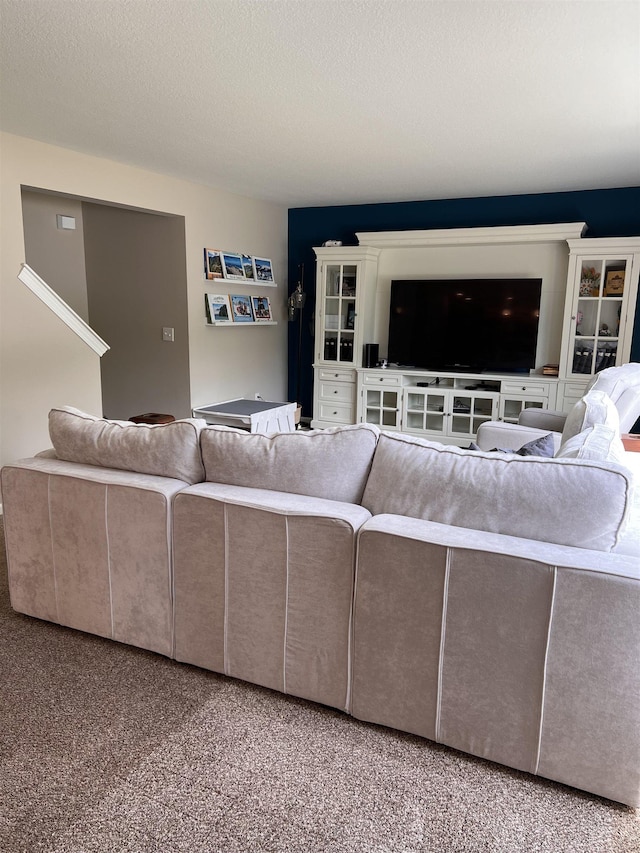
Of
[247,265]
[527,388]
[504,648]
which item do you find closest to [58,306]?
[247,265]

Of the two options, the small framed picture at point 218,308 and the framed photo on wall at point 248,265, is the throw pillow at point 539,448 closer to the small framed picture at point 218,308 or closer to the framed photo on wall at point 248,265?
the small framed picture at point 218,308

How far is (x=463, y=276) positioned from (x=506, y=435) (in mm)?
2854

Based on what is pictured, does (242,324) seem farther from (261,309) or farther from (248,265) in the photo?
(248,265)

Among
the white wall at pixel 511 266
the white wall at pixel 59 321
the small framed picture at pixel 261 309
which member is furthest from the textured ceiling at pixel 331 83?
the small framed picture at pixel 261 309

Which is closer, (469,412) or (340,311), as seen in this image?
(469,412)

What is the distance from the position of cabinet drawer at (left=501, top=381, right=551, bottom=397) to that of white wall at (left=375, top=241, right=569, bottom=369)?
471 millimetres

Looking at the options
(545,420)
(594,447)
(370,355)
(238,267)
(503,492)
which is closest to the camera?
(503,492)

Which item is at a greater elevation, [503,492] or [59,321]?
[59,321]

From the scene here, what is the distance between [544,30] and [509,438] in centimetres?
220

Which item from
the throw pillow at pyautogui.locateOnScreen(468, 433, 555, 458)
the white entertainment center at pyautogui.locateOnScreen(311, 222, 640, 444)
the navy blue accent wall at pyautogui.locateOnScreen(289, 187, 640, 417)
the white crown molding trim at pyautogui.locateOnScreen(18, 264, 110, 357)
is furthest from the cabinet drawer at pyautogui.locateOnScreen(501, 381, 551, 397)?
the white crown molding trim at pyautogui.locateOnScreen(18, 264, 110, 357)

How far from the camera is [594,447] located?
6.57 ft

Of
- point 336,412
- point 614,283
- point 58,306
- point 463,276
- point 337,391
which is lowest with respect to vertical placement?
point 336,412

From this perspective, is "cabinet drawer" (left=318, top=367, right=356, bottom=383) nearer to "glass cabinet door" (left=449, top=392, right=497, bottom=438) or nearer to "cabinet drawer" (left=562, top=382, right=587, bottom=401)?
"glass cabinet door" (left=449, top=392, right=497, bottom=438)

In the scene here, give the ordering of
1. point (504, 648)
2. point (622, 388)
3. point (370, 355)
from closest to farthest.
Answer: point (504, 648) < point (622, 388) < point (370, 355)
